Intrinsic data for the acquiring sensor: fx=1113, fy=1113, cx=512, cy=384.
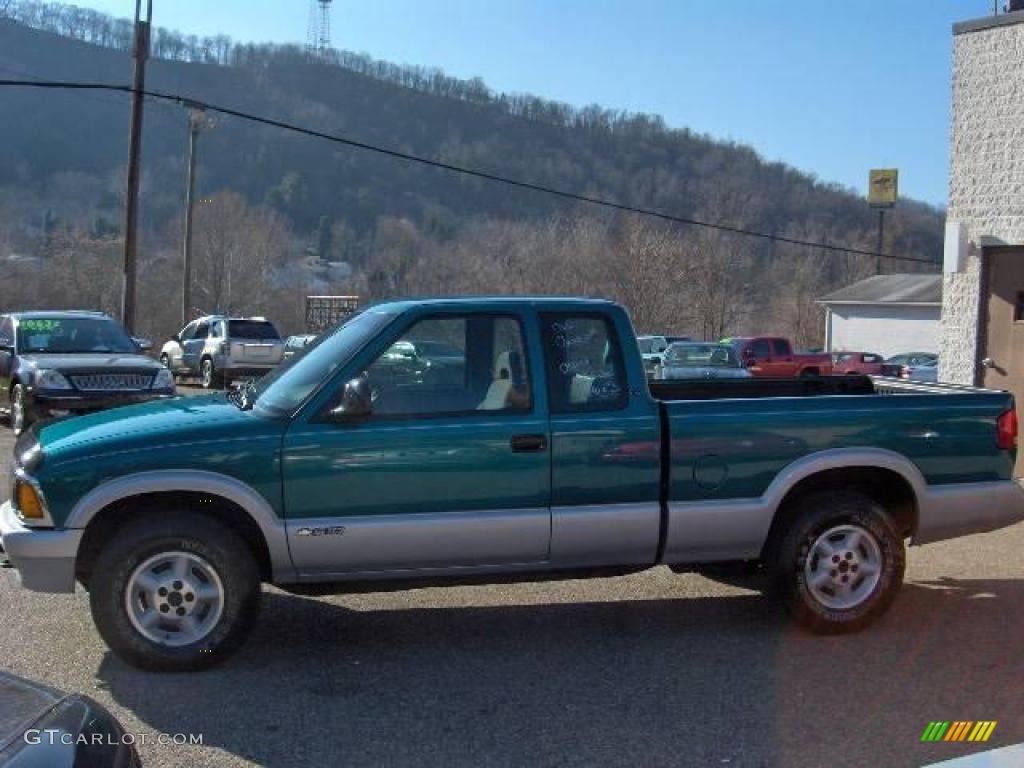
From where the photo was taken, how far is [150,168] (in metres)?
115

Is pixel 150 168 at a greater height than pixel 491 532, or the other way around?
pixel 150 168

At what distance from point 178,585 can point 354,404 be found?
1234 mm

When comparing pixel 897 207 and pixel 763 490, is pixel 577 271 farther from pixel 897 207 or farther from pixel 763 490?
pixel 763 490

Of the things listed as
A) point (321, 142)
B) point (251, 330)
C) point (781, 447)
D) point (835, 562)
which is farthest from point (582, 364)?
point (321, 142)

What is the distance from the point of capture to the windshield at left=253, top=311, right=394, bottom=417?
573 centimetres

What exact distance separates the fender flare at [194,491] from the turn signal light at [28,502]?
18 cm

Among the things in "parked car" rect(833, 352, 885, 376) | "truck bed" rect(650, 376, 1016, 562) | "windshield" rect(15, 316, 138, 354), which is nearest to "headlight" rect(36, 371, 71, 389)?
"windshield" rect(15, 316, 138, 354)

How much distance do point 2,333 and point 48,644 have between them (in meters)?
11.9

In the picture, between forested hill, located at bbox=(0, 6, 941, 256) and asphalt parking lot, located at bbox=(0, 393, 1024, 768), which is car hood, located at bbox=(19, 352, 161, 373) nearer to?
asphalt parking lot, located at bbox=(0, 393, 1024, 768)

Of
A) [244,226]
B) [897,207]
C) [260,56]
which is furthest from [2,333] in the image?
[260,56]


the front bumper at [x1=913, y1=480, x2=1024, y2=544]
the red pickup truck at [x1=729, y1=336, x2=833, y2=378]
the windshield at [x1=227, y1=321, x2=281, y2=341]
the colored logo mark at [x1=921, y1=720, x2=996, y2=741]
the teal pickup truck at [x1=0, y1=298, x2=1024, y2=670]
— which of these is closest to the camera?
the colored logo mark at [x1=921, y1=720, x2=996, y2=741]

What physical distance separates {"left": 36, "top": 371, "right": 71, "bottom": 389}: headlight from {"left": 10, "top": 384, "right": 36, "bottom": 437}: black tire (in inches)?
14.8

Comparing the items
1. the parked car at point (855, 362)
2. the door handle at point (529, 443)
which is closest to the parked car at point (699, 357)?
the parked car at point (855, 362)

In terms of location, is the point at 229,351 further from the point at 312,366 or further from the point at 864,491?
the point at 864,491
